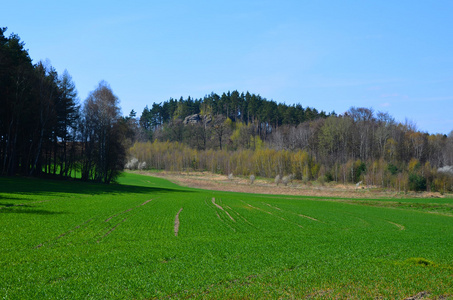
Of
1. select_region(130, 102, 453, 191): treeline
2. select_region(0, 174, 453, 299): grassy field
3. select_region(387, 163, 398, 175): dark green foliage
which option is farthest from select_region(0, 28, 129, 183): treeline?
select_region(387, 163, 398, 175): dark green foliage

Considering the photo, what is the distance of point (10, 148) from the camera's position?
53.7 m

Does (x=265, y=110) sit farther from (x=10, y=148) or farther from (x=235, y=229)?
(x=235, y=229)

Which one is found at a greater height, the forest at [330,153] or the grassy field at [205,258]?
the forest at [330,153]

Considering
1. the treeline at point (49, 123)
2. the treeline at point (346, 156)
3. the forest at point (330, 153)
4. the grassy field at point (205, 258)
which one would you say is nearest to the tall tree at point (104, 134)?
the treeline at point (49, 123)

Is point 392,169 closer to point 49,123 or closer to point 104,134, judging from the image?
point 104,134

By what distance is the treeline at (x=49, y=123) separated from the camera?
51.8 m

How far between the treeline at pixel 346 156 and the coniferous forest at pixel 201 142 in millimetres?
330

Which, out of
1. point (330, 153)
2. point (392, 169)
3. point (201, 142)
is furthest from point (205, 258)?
point (201, 142)

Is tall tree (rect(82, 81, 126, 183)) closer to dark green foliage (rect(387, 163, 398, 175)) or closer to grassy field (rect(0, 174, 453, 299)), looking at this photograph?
grassy field (rect(0, 174, 453, 299))

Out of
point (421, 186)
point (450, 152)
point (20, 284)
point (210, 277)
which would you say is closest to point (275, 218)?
point (210, 277)

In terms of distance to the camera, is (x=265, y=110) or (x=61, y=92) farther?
(x=265, y=110)

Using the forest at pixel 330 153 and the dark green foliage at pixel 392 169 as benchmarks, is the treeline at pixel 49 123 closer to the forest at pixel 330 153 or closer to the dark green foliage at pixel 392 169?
the forest at pixel 330 153

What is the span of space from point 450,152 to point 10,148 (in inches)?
4917

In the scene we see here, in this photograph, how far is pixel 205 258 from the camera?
55.6 feet
